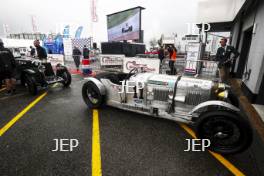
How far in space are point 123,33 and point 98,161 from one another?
12611 millimetres

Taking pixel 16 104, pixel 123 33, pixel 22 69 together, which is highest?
pixel 123 33

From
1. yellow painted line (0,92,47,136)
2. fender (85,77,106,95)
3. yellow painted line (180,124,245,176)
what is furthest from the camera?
fender (85,77,106,95)

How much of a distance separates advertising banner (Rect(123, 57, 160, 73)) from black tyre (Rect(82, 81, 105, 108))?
12.5 ft

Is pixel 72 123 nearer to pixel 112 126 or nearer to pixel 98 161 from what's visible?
pixel 112 126

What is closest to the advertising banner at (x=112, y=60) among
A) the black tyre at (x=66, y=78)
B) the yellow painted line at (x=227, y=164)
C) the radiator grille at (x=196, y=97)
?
the black tyre at (x=66, y=78)

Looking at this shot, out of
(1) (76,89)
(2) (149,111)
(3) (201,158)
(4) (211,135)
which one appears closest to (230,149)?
(4) (211,135)

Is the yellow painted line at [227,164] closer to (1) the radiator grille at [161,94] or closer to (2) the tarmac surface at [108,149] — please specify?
(2) the tarmac surface at [108,149]

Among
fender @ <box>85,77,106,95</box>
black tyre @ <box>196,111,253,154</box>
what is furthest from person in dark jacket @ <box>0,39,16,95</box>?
black tyre @ <box>196,111,253,154</box>

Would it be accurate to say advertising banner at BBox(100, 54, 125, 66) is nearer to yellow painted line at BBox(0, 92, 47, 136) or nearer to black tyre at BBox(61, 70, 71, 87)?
black tyre at BBox(61, 70, 71, 87)

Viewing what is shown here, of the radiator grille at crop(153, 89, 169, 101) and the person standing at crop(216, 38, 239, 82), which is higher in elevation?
the person standing at crop(216, 38, 239, 82)

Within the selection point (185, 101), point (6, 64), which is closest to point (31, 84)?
point (6, 64)

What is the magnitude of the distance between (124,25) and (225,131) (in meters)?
12.4

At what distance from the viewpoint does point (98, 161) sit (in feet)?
7.81

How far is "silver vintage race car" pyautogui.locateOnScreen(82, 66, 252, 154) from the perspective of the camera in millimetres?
2500
